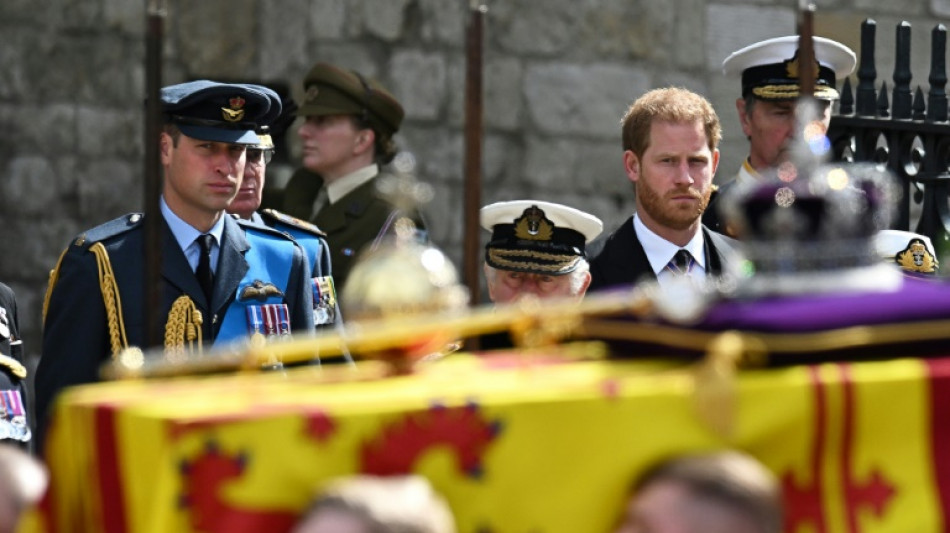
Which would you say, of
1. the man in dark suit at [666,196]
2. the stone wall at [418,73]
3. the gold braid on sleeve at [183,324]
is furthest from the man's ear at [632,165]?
the stone wall at [418,73]

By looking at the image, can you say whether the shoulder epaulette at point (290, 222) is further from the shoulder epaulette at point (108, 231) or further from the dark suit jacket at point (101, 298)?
the shoulder epaulette at point (108, 231)

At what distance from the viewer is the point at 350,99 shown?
22.4 ft

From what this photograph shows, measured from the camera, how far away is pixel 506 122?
8.35 m

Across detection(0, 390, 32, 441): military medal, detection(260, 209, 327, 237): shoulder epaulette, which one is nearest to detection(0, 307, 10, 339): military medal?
detection(0, 390, 32, 441): military medal

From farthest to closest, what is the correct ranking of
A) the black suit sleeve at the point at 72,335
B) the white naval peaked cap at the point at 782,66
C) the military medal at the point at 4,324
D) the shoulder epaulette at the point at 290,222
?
the white naval peaked cap at the point at 782,66, the shoulder epaulette at the point at 290,222, the military medal at the point at 4,324, the black suit sleeve at the point at 72,335

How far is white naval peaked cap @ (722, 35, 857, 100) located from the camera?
5.84 meters

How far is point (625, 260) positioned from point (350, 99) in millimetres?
2095

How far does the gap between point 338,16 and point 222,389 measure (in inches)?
228

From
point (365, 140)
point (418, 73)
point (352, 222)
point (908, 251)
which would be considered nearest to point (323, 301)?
point (352, 222)

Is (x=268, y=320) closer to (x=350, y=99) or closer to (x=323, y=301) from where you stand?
(x=323, y=301)

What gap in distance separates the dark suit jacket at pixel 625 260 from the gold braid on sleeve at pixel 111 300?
1228 millimetres

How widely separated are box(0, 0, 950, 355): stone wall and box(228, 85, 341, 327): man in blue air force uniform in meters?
1.86

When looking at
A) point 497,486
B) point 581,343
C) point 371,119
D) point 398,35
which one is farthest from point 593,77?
point 497,486

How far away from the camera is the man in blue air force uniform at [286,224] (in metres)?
5.27
